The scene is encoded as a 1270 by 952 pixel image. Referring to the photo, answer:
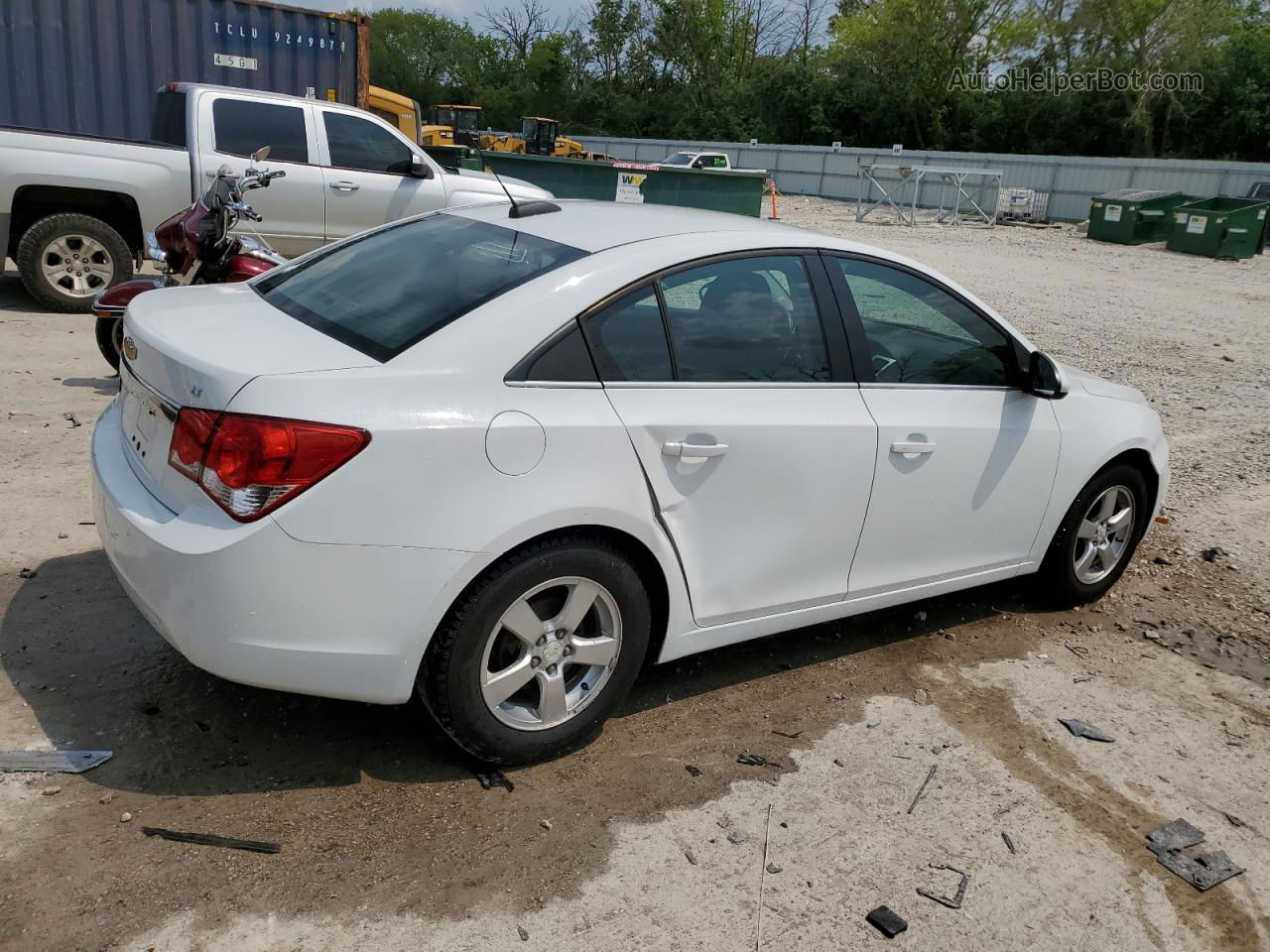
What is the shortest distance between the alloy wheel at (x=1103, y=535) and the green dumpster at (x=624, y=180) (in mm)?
10909

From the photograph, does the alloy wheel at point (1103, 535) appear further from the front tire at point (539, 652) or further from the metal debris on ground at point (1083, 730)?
the front tire at point (539, 652)

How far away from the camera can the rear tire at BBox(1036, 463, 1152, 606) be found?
4.58 metres

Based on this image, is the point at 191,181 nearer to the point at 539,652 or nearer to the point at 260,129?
the point at 260,129

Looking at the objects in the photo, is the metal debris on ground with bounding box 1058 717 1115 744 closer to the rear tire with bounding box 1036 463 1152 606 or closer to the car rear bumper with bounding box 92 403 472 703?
the rear tire with bounding box 1036 463 1152 606

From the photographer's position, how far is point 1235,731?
3.91 m

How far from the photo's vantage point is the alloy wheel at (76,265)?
344 inches

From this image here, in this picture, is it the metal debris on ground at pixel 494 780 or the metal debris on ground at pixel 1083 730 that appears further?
the metal debris on ground at pixel 1083 730

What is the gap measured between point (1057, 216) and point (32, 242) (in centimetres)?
3205

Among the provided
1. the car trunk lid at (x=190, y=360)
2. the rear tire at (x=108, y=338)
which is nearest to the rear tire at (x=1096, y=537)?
the car trunk lid at (x=190, y=360)

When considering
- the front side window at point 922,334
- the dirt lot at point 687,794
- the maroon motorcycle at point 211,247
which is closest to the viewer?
the dirt lot at point 687,794

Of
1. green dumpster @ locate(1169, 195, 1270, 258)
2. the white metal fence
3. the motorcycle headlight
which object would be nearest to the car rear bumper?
the motorcycle headlight

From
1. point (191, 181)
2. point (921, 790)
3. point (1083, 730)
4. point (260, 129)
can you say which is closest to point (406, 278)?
point (921, 790)

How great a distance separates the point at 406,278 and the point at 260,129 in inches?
273

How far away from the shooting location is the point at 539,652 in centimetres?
310
